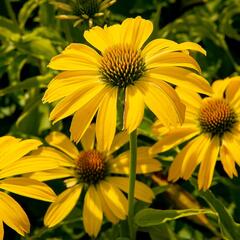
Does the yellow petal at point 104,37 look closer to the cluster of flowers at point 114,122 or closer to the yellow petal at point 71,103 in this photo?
the cluster of flowers at point 114,122

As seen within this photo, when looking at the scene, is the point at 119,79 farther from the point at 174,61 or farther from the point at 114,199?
the point at 114,199

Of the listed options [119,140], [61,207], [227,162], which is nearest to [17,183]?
[61,207]

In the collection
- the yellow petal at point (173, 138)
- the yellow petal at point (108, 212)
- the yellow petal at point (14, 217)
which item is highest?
the yellow petal at point (14, 217)

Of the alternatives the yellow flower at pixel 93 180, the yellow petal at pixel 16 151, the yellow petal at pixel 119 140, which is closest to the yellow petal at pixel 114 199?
the yellow flower at pixel 93 180

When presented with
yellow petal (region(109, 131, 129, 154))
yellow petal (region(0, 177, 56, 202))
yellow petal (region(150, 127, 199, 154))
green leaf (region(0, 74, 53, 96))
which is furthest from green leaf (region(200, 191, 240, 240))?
green leaf (region(0, 74, 53, 96))

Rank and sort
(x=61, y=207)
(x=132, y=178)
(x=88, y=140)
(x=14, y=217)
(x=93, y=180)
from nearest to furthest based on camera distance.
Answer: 1. (x=14, y=217)
2. (x=132, y=178)
3. (x=61, y=207)
4. (x=93, y=180)
5. (x=88, y=140)

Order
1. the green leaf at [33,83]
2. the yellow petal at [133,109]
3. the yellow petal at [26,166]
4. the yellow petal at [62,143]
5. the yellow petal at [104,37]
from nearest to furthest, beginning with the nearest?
the yellow petal at [133,109] < the yellow petal at [26,166] < the yellow petal at [104,37] < the yellow petal at [62,143] < the green leaf at [33,83]
